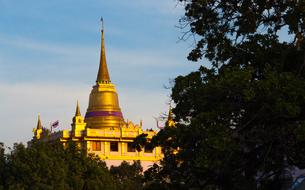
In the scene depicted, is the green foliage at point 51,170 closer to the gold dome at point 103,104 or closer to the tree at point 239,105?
the tree at point 239,105

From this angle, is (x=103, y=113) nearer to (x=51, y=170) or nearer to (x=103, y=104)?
(x=103, y=104)

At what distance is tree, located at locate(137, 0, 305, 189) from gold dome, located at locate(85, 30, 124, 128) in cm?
7873

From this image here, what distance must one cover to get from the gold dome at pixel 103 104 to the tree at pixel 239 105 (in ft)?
258

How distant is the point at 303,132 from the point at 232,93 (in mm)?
2053

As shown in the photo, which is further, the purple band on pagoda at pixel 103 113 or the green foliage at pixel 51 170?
the purple band on pagoda at pixel 103 113

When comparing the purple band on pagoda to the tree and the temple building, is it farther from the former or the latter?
the tree

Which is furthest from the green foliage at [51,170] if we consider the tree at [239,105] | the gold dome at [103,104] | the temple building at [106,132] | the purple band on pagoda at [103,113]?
the purple band on pagoda at [103,113]

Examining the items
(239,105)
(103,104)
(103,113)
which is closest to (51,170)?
(239,105)

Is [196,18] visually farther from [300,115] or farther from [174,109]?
[300,115]

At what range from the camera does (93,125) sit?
Answer: 100938mm

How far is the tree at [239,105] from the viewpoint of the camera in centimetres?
1978

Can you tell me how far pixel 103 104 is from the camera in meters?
105

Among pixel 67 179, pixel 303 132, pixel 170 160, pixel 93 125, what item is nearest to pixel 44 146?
pixel 67 179

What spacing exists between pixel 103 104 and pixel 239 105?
84.7 meters
